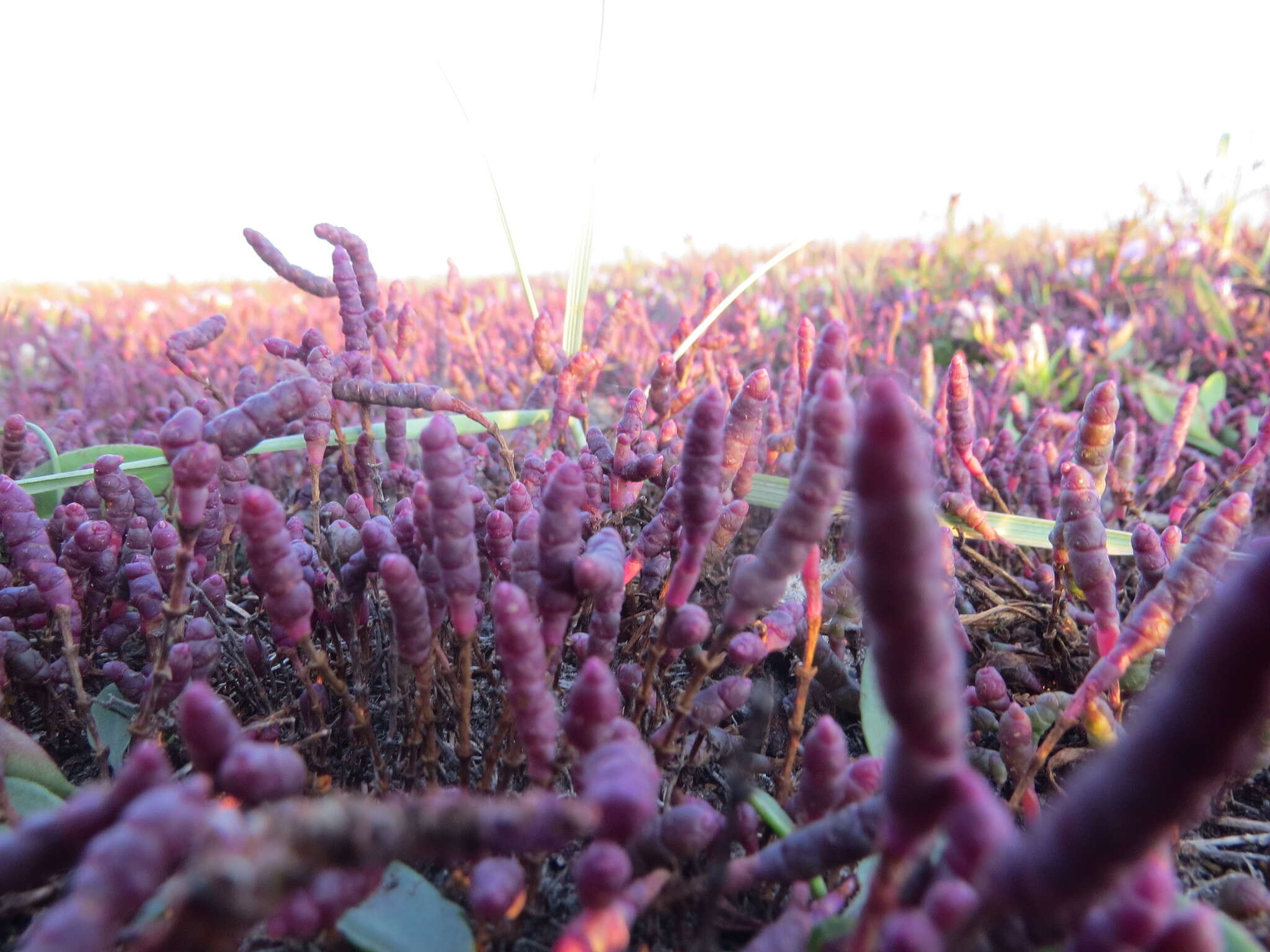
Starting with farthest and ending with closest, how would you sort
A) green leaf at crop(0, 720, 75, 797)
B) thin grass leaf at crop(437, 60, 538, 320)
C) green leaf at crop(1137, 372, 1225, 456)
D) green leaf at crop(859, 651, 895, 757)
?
green leaf at crop(1137, 372, 1225, 456), thin grass leaf at crop(437, 60, 538, 320), green leaf at crop(859, 651, 895, 757), green leaf at crop(0, 720, 75, 797)

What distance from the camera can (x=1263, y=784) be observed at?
4.10 ft

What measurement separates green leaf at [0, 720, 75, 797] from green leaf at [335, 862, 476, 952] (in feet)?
Result: 1.66

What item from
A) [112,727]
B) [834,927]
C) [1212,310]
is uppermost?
[1212,310]

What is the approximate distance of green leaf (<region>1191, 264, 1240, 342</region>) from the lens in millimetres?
3656

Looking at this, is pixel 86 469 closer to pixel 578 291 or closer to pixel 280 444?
pixel 280 444

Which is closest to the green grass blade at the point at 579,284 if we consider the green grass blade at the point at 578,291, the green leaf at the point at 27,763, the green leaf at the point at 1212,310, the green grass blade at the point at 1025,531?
the green grass blade at the point at 578,291

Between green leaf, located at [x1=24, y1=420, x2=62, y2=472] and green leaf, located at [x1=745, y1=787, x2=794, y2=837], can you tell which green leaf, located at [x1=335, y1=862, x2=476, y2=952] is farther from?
green leaf, located at [x1=24, y1=420, x2=62, y2=472]

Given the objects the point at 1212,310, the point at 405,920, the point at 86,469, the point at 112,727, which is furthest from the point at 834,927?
the point at 1212,310

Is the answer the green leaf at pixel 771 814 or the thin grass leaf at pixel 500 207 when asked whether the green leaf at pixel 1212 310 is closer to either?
the thin grass leaf at pixel 500 207

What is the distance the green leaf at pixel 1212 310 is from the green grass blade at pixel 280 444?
11.3 feet

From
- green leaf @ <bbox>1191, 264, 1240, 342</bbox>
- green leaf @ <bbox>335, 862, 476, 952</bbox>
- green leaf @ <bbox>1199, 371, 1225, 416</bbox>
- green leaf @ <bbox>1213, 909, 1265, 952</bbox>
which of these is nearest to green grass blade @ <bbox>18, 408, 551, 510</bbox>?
green leaf @ <bbox>335, 862, 476, 952</bbox>

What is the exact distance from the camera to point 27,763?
979 mm

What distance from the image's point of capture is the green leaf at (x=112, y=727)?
1.14m

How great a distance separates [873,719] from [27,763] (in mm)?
1146
